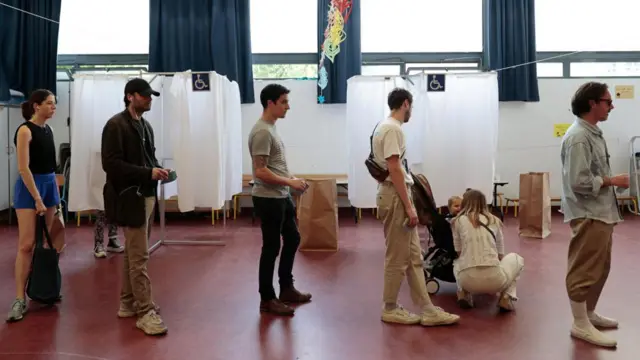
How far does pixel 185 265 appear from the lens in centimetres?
430

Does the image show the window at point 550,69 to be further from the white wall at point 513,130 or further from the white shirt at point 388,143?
the white shirt at point 388,143

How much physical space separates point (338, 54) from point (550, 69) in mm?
2985

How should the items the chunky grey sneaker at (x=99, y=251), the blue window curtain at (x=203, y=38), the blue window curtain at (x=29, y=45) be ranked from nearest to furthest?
the chunky grey sneaker at (x=99, y=251) < the blue window curtain at (x=29, y=45) < the blue window curtain at (x=203, y=38)

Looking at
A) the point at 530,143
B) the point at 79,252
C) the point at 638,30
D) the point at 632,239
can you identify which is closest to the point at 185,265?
the point at 79,252

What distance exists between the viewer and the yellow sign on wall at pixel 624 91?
7.22 meters

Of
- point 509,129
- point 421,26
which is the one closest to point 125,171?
point 421,26

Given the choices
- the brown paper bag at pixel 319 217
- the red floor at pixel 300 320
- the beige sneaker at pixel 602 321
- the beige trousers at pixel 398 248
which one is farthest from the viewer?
the brown paper bag at pixel 319 217

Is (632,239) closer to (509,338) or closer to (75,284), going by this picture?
(509,338)

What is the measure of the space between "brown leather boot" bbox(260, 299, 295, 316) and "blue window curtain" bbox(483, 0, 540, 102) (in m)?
5.22

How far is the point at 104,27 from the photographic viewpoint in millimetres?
7379

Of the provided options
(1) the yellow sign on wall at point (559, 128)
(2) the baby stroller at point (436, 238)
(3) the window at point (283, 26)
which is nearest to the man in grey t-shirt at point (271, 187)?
(2) the baby stroller at point (436, 238)

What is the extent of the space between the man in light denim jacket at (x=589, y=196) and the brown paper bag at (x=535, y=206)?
2.91m

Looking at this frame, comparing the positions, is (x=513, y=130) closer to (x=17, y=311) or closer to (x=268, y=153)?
(x=268, y=153)

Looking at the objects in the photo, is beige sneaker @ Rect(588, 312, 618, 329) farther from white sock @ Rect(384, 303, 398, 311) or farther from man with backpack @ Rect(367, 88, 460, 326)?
white sock @ Rect(384, 303, 398, 311)
